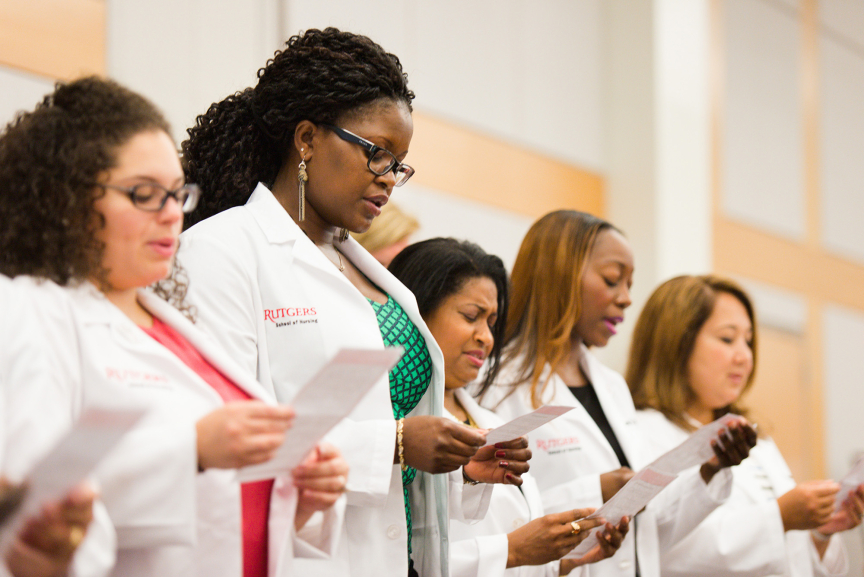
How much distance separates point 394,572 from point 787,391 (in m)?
6.13

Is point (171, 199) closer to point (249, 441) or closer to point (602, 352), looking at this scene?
point (249, 441)

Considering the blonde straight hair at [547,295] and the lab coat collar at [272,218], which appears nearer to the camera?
the lab coat collar at [272,218]

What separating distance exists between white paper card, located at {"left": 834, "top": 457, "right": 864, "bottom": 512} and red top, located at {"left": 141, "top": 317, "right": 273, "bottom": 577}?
98.6 inches

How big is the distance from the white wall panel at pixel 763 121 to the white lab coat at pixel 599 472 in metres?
4.11

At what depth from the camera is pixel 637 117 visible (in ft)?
21.5

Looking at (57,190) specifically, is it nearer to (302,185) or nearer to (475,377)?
(302,185)

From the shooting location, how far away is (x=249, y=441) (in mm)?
1400

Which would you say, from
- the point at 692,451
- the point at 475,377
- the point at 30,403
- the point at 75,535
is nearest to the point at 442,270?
the point at 475,377

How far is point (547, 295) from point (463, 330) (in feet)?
2.48

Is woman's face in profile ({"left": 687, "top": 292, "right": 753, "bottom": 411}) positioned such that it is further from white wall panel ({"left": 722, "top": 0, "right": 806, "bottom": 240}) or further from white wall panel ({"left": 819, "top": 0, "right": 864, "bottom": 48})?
white wall panel ({"left": 819, "top": 0, "right": 864, "bottom": 48})

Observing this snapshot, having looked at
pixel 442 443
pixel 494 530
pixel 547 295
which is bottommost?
pixel 494 530

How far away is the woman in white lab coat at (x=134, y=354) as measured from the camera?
1393mm

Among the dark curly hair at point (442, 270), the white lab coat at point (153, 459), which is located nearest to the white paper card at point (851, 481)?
the dark curly hair at point (442, 270)

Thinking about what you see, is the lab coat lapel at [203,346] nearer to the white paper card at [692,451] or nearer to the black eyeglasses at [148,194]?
the black eyeglasses at [148,194]
